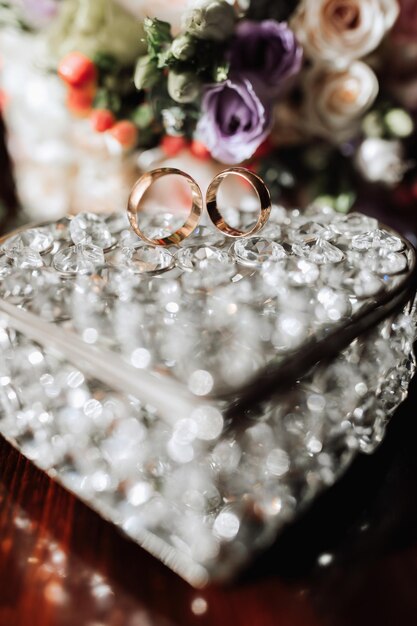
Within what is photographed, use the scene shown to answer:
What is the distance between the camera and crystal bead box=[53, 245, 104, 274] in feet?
1.17

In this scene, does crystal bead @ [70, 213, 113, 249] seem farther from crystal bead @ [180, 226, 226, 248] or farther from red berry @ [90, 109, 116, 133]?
red berry @ [90, 109, 116, 133]

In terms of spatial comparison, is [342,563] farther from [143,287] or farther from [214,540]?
[143,287]

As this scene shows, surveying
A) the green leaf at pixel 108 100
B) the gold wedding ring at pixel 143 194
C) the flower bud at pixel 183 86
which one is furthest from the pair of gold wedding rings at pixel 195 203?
the green leaf at pixel 108 100

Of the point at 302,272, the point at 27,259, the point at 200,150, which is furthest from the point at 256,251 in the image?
the point at 200,150

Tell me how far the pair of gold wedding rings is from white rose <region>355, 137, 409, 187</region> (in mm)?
279

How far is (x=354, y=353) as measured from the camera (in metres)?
0.32

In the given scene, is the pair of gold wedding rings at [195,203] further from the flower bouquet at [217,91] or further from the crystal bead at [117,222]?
the flower bouquet at [217,91]

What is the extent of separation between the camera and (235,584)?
0.30 metres

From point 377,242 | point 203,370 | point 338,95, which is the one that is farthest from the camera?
point 338,95

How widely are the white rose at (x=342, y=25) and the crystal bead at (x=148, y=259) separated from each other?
1.02 feet

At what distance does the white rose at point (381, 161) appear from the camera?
61 centimetres

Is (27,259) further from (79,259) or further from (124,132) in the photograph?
(124,132)

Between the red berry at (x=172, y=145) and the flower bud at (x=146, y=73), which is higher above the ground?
the flower bud at (x=146, y=73)

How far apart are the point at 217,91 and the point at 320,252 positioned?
9.0 inches
